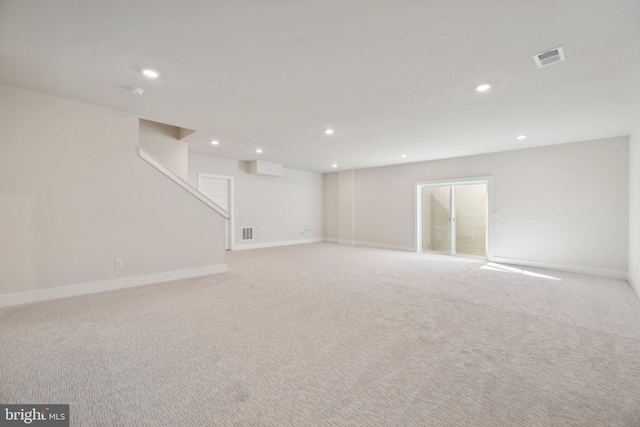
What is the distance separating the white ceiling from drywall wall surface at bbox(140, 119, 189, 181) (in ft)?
4.13

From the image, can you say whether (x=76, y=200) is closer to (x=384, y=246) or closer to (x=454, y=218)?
(x=384, y=246)

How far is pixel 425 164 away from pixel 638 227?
4.19 metres

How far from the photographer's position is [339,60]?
2.45m

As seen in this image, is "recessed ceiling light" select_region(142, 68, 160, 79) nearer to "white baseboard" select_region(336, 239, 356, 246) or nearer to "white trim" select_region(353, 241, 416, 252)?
"white trim" select_region(353, 241, 416, 252)

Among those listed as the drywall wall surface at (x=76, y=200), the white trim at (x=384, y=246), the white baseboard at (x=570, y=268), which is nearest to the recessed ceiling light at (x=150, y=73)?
the drywall wall surface at (x=76, y=200)

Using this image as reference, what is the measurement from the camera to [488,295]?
3656 millimetres

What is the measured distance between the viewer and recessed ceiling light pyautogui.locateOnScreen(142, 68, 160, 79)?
265 cm

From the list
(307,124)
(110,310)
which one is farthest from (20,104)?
(307,124)

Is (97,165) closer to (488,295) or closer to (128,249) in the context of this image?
(128,249)

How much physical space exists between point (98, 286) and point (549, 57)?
18.9ft

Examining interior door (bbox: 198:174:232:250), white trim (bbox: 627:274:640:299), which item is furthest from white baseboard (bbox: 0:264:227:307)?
white trim (bbox: 627:274:640:299)

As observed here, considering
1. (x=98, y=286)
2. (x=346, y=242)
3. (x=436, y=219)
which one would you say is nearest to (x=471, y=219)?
(x=436, y=219)

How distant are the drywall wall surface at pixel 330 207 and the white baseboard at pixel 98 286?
17.7ft

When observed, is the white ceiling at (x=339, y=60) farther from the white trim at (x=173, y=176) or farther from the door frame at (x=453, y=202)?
the door frame at (x=453, y=202)
